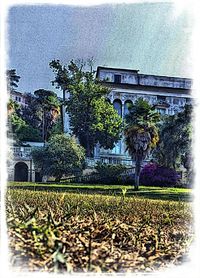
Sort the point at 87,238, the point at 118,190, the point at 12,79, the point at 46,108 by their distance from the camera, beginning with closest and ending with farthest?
the point at 87,238, the point at 12,79, the point at 46,108, the point at 118,190

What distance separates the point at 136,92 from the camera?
2205mm

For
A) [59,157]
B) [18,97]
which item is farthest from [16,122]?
[59,157]

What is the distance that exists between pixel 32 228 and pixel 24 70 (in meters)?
0.65

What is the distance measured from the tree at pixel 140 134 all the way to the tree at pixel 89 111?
0.47 ft

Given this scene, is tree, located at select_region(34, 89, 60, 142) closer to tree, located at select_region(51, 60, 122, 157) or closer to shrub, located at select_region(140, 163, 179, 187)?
tree, located at select_region(51, 60, 122, 157)

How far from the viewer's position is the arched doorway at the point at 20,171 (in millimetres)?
1526

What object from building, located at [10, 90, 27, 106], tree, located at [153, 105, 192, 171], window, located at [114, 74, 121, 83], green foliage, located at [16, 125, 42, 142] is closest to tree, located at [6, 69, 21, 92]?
building, located at [10, 90, 27, 106]

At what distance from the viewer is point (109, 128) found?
7.06 ft

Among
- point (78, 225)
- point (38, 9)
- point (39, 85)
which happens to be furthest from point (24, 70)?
point (78, 225)

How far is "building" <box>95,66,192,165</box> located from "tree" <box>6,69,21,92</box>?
0.36 metres

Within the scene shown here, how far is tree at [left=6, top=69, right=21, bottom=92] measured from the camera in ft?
4.75

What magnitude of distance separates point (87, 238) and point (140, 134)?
5.64 ft

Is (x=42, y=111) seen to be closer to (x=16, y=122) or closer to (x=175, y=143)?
(x=16, y=122)

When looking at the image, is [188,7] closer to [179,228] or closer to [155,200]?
[179,228]
